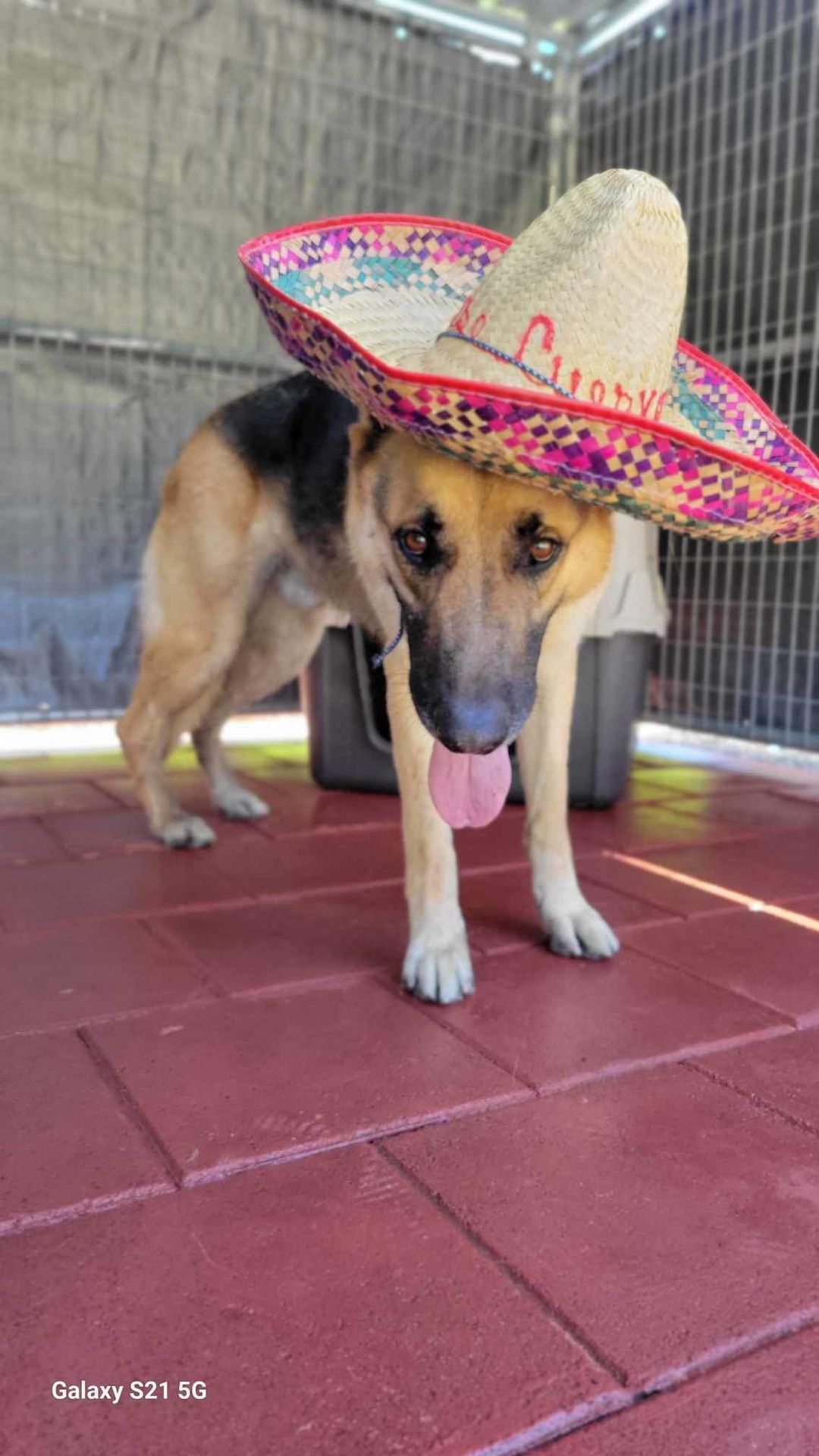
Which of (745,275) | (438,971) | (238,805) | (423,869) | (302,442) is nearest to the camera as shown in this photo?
(438,971)

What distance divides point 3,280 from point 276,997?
3.09 metres

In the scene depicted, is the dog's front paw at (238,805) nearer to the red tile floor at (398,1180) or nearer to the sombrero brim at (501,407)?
the red tile floor at (398,1180)

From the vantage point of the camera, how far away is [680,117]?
3.86 meters

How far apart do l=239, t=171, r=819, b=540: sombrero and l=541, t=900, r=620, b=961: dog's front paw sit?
76 cm

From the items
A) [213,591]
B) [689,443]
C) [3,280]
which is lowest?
[213,591]

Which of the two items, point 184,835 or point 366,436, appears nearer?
point 366,436

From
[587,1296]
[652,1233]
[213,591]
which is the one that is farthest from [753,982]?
[213,591]

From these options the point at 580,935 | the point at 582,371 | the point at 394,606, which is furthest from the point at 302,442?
the point at 580,935

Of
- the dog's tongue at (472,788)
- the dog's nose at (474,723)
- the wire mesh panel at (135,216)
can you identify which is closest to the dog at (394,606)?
the dog's nose at (474,723)

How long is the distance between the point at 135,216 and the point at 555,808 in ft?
10.0

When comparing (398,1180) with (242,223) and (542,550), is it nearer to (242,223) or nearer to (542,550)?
(542,550)

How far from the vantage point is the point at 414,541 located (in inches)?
62.9

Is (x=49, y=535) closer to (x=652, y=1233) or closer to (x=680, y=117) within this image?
(x=680, y=117)

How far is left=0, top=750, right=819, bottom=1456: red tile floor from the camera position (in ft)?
2.79
